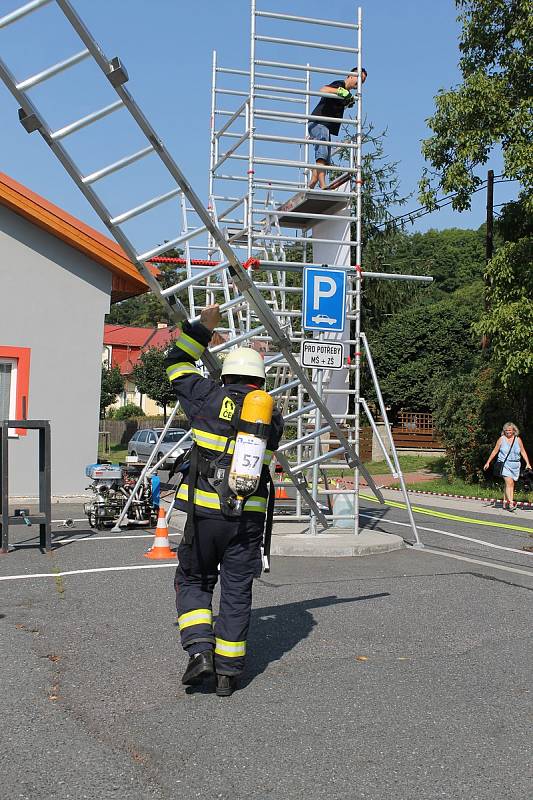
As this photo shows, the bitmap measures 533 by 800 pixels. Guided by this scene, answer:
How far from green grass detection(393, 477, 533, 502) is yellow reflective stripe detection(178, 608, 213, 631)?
50.0 feet

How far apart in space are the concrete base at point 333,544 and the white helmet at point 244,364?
4888 millimetres

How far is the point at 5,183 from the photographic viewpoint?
15805mm

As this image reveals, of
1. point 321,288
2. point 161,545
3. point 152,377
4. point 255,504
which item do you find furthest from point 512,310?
point 152,377

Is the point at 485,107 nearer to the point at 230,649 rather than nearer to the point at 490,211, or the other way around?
the point at 490,211

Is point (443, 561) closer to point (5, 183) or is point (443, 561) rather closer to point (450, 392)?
point (5, 183)

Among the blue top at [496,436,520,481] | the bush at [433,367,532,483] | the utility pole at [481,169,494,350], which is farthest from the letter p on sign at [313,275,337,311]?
the utility pole at [481,169,494,350]

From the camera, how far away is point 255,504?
17.5 ft

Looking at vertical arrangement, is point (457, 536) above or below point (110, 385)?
below

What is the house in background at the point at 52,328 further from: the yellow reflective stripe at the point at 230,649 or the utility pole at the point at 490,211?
the utility pole at the point at 490,211

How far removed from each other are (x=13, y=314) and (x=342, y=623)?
11008 mm

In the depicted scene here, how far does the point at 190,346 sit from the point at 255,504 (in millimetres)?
1087

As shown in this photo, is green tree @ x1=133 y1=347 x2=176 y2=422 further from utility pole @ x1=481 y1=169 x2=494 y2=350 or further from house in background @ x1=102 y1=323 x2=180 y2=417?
utility pole @ x1=481 y1=169 x2=494 y2=350

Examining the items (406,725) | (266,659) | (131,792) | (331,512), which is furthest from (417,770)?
(331,512)

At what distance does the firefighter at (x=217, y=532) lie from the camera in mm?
5066
